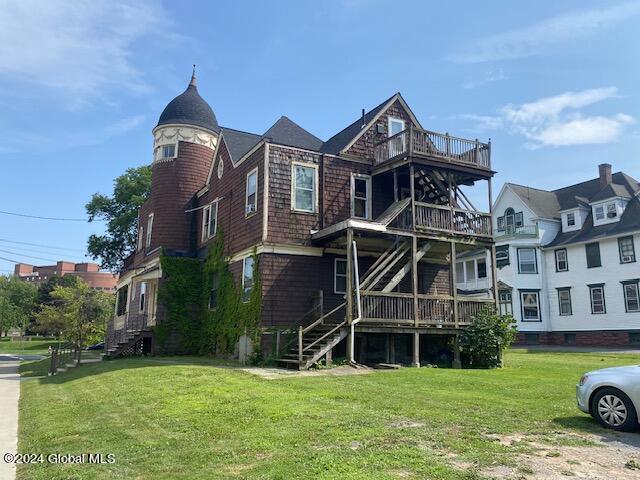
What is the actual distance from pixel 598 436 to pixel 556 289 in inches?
1281

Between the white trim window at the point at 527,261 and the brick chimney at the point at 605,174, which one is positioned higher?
the brick chimney at the point at 605,174

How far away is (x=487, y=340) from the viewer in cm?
1752

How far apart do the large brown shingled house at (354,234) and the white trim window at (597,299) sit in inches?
672

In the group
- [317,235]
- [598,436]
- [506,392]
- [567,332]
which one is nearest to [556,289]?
[567,332]

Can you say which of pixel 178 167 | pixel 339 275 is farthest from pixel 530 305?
pixel 178 167

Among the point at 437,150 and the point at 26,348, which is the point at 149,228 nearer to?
the point at 437,150

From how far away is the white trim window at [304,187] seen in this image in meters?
19.4

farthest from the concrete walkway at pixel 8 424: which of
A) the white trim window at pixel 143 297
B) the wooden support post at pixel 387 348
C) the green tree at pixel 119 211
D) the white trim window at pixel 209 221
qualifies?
the green tree at pixel 119 211

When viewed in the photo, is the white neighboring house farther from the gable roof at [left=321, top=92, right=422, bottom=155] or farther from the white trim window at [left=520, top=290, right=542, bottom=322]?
the gable roof at [left=321, top=92, right=422, bottom=155]

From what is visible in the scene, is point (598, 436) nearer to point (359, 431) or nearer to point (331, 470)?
point (359, 431)

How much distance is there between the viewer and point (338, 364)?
52.9 feet

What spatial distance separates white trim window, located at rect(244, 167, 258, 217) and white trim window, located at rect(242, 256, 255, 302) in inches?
72.7

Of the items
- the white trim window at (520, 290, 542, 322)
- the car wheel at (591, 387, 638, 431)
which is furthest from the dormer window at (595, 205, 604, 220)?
the car wheel at (591, 387, 638, 431)

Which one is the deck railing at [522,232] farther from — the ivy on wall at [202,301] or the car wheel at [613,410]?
the car wheel at [613,410]
